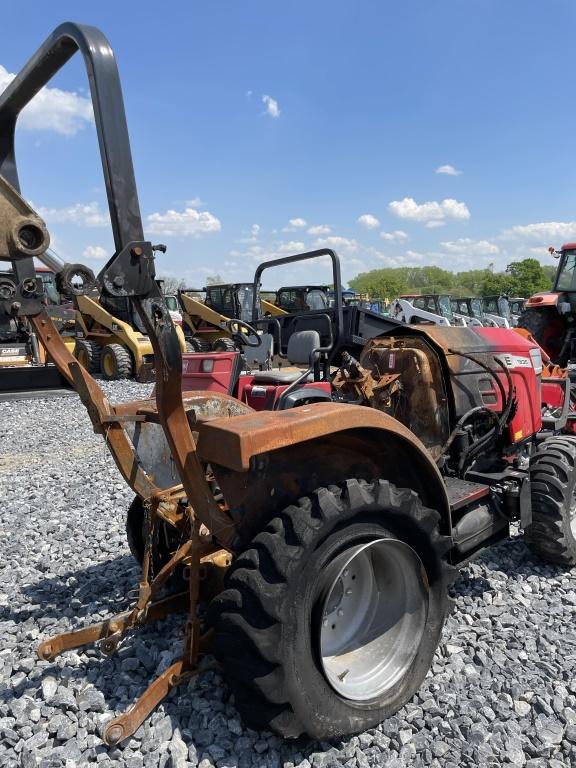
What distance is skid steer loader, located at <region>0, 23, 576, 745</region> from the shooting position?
1.56 meters

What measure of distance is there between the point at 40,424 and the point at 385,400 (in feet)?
20.7

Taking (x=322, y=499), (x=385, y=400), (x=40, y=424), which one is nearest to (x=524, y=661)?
(x=322, y=499)

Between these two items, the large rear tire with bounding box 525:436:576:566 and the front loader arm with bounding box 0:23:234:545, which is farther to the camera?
the large rear tire with bounding box 525:436:576:566

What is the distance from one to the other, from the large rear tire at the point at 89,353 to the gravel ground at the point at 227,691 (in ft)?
33.1

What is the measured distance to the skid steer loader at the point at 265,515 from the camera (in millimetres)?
1560

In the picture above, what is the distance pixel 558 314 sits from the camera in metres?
9.59

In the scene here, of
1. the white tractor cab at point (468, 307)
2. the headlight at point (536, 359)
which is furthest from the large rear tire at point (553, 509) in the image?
the white tractor cab at point (468, 307)

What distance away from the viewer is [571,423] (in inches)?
189

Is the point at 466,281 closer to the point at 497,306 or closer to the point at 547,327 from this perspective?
the point at 497,306

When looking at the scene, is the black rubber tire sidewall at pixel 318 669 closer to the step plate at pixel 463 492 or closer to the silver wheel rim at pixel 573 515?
the step plate at pixel 463 492

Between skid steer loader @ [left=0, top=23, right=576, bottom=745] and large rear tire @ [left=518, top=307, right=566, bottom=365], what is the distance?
22.9 ft

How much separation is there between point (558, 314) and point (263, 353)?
6103 mm

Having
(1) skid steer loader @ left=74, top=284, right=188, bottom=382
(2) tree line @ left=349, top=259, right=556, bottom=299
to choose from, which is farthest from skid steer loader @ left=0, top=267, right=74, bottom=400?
(2) tree line @ left=349, top=259, right=556, bottom=299

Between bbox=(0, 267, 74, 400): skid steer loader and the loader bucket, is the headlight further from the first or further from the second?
the loader bucket
